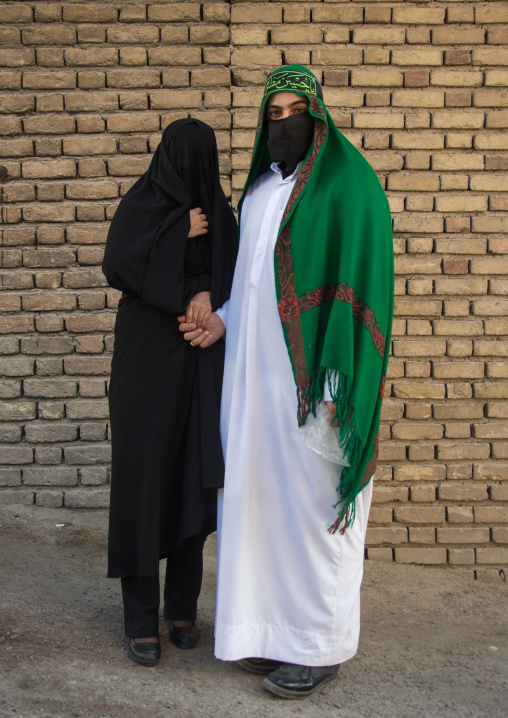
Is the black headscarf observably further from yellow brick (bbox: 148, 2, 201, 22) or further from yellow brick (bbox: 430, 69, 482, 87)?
yellow brick (bbox: 430, 69, 482, 87)

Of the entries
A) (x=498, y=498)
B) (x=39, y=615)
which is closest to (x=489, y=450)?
(x=498, y=498)

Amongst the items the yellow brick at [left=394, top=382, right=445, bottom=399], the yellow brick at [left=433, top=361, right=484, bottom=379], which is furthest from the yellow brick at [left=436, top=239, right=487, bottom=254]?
the yellow brick at [left=394, top=382, right=445, bottom=399]

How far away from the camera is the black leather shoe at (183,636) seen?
8.80ft

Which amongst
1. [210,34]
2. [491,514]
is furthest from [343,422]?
[210,34]

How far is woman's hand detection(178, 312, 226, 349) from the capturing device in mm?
2553

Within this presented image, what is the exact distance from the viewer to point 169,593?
Answer: 273 centimetres

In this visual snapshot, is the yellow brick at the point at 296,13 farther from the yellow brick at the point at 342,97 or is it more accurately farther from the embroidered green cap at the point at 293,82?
the embroidered green cap at the point at 293,82

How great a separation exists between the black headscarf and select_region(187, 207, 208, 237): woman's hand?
21 millimetres

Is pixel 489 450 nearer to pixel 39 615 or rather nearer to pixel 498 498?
pixel 498 498

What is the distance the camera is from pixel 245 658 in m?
2.49

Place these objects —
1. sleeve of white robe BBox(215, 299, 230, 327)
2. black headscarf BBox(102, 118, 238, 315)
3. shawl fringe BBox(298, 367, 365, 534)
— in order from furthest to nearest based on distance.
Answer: sleeve of white robe BBox(215, 299, 230, 327) → black headscarf BBox(102, 118, 238, 315) → shawl fringe BBox(298, 367, 365, 534)

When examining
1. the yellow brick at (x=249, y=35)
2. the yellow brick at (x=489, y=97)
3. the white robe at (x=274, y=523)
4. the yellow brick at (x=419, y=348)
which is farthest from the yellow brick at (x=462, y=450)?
the yellow brick at (x=249, y=35)

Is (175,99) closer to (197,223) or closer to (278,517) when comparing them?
(197,223)

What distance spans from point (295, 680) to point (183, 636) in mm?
507
